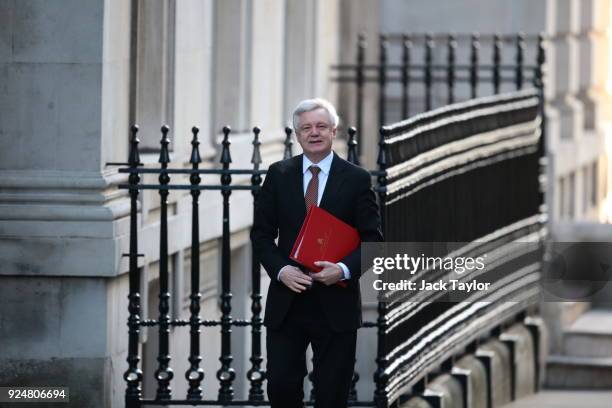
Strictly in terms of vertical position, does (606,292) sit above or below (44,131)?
below

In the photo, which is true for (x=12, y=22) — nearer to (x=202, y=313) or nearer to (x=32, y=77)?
(x=32, y=77)

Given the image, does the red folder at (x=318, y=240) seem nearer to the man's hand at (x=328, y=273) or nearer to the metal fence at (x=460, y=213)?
the man's hand at (x=328, y=273)

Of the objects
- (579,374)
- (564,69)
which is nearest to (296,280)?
(579,374)

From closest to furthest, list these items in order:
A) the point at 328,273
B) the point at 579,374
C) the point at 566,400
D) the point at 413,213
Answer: the point at 328,273, the point at 413,213, the point at 566,400, the point at 579,374

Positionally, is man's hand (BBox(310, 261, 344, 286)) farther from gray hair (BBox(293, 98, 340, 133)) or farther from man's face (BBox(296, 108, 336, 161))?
gray hair (BBox(293, 98, 340, 133))

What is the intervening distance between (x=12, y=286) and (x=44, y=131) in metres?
0.80

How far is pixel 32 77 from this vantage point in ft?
34.8

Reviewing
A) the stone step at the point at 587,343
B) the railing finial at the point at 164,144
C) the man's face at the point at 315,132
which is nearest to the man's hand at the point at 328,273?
the man's face at the point at 315,132

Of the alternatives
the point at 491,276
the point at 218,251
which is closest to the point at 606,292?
the point at 491,276

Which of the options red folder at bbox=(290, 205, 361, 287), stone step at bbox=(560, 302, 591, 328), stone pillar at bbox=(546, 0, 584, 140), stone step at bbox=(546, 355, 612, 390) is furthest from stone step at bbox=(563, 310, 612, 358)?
red folder at bbox=(290, 205, 361, 287)

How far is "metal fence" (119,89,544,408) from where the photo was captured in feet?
34.8

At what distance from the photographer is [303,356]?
30.3 ft

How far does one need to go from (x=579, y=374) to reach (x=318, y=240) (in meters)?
7.51

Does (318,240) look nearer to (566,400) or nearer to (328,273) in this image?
(328,273)
